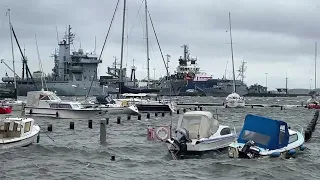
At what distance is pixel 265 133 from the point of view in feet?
87.2

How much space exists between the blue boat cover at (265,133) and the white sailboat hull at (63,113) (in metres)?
31.4

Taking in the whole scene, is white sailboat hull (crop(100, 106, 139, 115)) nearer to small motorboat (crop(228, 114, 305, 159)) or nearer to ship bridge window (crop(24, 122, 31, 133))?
ship bridge window (crop(24, 122, 31, 133))

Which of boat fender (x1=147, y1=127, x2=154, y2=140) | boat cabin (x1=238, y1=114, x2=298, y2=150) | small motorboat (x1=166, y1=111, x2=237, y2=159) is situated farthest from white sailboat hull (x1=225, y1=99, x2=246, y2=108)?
boat cabin (x1=238, y1=114, x2=298, y2=150)

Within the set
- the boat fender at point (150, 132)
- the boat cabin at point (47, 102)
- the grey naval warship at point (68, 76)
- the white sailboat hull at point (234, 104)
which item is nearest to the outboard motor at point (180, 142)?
the boat fender at point (150, 132)

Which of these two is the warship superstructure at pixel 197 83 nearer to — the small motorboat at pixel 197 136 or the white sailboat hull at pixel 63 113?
the white sailboat hull at pixel 63 113

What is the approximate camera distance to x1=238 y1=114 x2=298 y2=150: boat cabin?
26312 mm

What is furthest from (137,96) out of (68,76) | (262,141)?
(68,76)

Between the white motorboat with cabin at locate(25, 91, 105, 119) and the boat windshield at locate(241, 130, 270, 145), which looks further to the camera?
the white motorboat with cabin at locate(25, 91, 105, 119)

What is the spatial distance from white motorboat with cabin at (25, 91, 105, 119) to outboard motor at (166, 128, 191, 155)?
99.7ft

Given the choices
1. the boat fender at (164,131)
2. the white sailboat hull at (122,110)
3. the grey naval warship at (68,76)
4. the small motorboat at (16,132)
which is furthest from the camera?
the grey naval warship at (68,76)

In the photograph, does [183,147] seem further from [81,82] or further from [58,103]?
[81,82]

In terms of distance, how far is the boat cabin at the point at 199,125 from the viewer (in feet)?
90.7

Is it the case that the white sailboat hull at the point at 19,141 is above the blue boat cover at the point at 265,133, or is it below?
below

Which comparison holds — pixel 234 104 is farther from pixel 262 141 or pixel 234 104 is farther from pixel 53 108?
pixel 262 141
